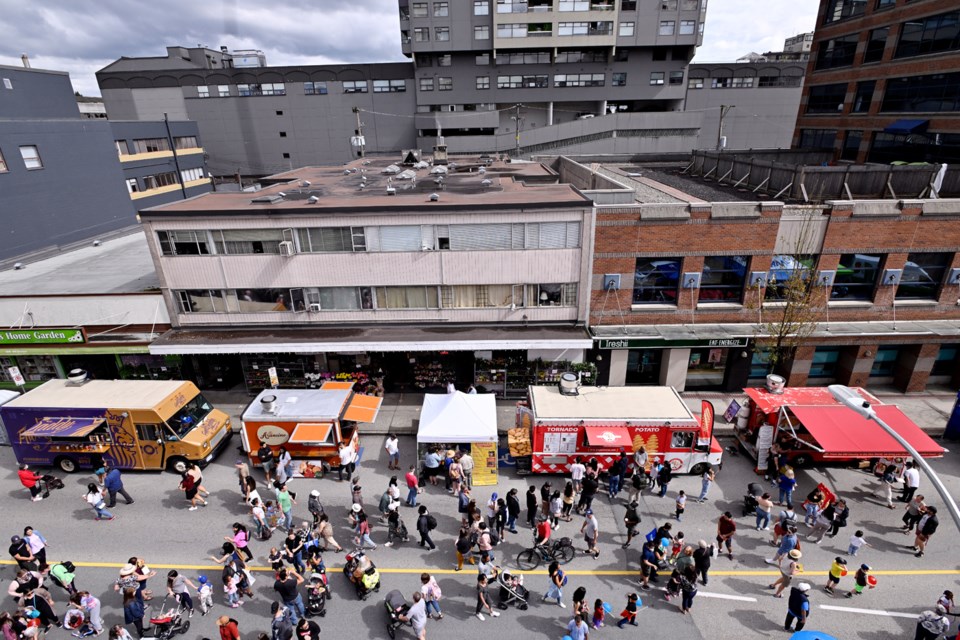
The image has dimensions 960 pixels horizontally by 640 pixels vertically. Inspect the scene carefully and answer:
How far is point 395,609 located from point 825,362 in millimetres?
23914

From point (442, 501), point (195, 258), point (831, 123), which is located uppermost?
point (831, 123)

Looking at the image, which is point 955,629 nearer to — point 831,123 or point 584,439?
point 584,439

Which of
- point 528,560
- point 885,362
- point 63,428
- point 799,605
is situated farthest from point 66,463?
point 885,362

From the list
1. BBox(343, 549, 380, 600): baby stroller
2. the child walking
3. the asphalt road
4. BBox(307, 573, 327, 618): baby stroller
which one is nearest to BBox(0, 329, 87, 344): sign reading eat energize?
the asphalt road

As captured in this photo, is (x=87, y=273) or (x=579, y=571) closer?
(x=579, y=571)

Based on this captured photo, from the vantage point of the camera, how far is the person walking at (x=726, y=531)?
14836 millimetres

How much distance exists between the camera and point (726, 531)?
14.9 meters

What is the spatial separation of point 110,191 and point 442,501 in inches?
1750

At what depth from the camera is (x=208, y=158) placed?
73.0 metres

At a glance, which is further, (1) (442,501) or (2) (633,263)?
(2) (633,263)

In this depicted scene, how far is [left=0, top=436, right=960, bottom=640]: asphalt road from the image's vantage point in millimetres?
13102

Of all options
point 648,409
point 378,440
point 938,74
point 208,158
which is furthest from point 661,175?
point 208,158

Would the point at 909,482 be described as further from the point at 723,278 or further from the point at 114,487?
the point at 114,487

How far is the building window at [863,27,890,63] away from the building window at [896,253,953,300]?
2500cm
